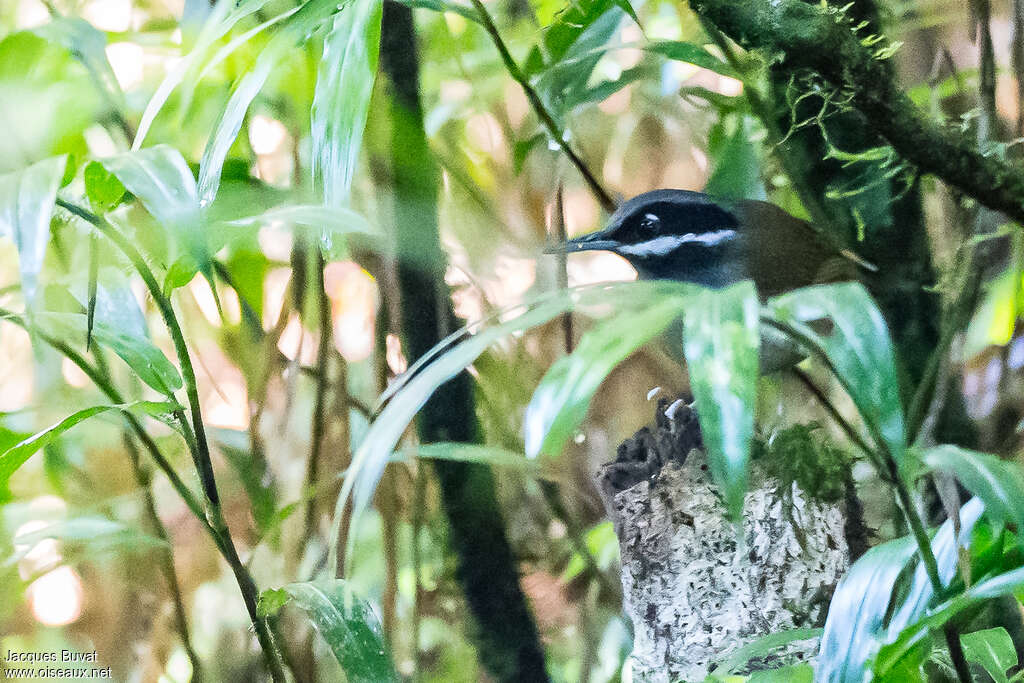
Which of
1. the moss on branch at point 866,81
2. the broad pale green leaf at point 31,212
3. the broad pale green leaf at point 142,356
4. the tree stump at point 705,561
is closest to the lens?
the broad pale green leaf at point 31,212

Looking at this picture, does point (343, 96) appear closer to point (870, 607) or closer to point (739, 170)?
point (870, 607)

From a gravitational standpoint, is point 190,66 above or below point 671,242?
above

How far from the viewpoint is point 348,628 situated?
36.2 inches

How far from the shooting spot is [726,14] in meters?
1.03

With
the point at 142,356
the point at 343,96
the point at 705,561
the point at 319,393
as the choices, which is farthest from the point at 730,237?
the point at 142,356

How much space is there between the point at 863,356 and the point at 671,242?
3.68ft

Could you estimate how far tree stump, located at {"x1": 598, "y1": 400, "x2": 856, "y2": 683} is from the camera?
3.76 ft

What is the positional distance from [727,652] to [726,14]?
779 mm

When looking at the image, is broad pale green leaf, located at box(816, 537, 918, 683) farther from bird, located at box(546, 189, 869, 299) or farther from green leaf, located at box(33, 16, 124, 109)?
green leaf, located at box(33, 16, 124, 109)

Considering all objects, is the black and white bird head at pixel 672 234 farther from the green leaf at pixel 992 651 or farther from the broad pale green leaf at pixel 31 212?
the broad pale green leaf at pixel 31 212

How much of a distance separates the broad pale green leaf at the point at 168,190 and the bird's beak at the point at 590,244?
34.5 inches

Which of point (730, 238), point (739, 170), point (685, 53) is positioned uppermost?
point (685, 53)

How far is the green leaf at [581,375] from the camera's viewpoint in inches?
20.7

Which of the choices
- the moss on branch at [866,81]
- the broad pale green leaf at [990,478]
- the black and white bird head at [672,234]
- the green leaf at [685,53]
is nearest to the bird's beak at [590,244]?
the black and white bird head at [672,234]
